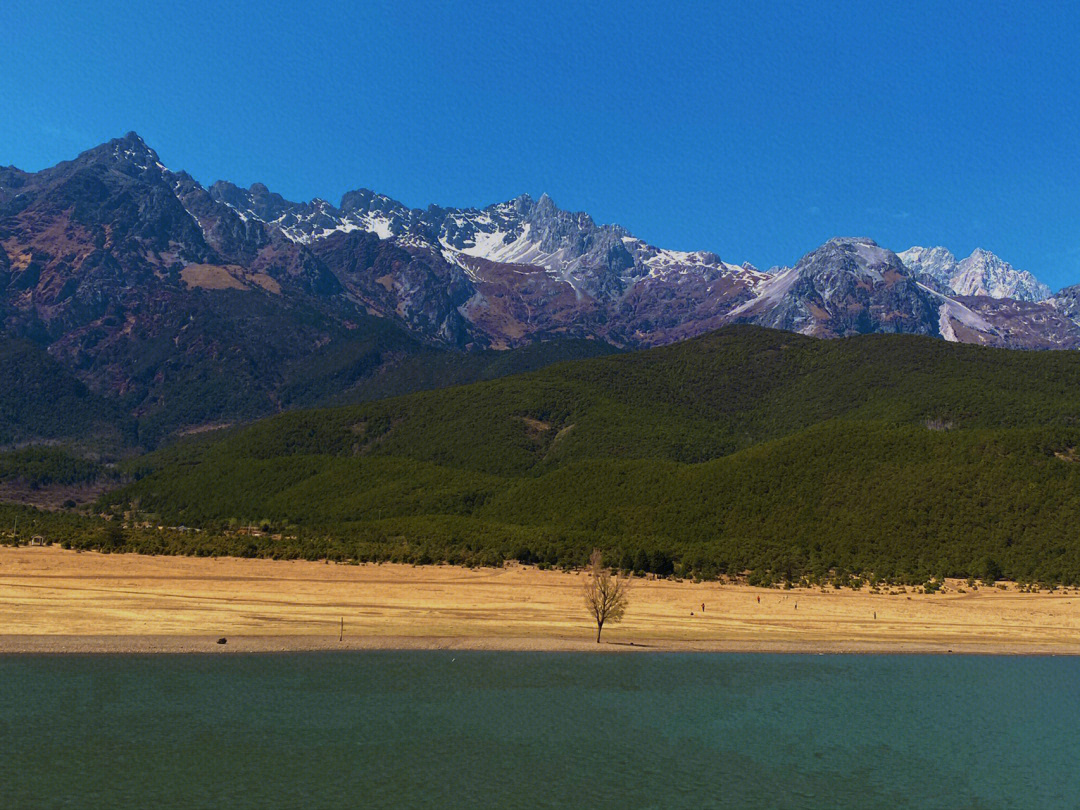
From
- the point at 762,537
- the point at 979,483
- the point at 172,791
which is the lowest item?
the point at 172,791

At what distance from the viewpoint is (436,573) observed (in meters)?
132

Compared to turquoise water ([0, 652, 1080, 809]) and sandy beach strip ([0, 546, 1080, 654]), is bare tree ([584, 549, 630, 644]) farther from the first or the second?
turquoise water ([0, 652, 1080, 809])

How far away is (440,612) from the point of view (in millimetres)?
98375

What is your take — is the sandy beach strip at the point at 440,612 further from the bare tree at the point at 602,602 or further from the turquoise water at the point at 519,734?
the turquoise water at the point at 519,734

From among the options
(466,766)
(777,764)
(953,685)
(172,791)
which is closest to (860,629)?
(953,685)

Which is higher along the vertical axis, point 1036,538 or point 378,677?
point 1036,538

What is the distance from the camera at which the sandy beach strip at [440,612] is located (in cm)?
8312

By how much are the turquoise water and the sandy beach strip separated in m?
7.21

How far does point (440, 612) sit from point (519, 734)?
143ft

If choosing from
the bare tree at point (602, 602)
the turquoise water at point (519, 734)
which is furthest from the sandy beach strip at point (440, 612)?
the turquoise water at point (519, 734)

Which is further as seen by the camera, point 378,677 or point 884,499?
point 884,499

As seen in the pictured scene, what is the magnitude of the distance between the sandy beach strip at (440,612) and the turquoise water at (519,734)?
7.21m

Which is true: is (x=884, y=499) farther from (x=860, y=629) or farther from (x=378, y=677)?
(x=378, y=677)

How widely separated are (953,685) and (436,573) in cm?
7332
